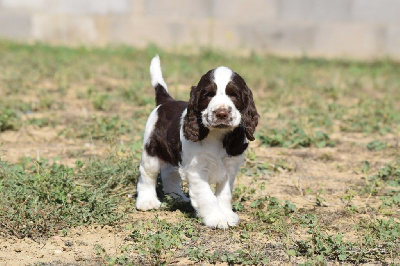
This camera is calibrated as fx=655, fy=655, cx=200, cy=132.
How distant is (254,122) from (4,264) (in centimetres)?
191

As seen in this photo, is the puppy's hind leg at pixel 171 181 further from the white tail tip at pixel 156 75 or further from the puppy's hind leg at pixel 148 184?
the white tail tip at pixel 156 75

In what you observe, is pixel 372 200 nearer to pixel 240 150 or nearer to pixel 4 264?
pixel 240 150

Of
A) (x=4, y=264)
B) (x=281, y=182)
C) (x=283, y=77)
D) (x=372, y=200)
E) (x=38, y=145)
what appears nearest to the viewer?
(x=4, y=264)

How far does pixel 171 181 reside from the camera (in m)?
5.50

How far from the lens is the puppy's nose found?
429 centimetres

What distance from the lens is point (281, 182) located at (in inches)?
236

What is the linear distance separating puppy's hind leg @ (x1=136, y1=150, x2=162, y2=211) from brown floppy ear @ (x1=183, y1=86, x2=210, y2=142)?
679 millimetres

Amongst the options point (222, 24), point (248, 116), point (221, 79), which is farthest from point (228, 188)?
point (222, 24)

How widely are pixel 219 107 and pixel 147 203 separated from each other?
1.21 m

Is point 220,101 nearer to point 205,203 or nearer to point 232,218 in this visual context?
point 205,203

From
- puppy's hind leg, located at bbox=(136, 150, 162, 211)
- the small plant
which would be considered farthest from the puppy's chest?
the small plant

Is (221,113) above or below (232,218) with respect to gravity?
above

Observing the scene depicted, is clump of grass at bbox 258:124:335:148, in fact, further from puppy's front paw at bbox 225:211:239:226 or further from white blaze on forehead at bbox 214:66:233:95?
white blaze on forehead at bbox 214:66:233:95

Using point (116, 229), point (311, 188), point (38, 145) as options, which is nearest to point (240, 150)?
point (116, 229)
